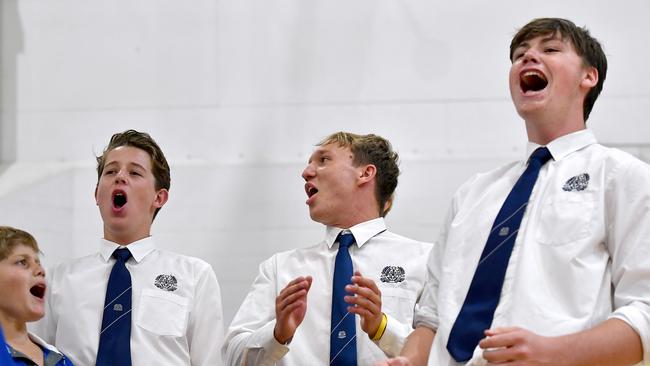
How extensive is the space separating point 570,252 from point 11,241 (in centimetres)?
181

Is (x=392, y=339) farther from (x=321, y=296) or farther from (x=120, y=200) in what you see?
(x=120, y=200)

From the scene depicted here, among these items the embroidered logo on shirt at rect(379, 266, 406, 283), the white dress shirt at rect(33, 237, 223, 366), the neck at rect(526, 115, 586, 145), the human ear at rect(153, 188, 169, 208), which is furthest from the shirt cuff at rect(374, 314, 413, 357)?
the human ear at rect(153, 188, 169, 208)

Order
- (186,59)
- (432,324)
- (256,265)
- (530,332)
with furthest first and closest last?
(186,59) → (256,265) → (432,324) → (530,332)

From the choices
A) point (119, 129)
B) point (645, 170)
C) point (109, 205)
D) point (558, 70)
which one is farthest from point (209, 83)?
point (645, 170)

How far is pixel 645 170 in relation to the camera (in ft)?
6.72

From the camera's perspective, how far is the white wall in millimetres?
4500

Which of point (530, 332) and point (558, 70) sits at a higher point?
point (558, 70)

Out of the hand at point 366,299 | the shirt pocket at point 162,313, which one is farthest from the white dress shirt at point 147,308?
the hand at point 366,299

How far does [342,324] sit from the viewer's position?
2980mm

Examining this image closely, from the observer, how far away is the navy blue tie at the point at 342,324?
2928 mm

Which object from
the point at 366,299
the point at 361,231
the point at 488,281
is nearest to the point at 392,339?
the point at 366,299

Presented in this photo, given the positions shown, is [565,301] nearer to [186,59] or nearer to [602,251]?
[602,251]

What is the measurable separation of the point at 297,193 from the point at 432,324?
2341mm

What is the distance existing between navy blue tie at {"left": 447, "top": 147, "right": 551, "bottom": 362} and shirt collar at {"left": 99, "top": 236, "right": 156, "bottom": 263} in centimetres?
148
